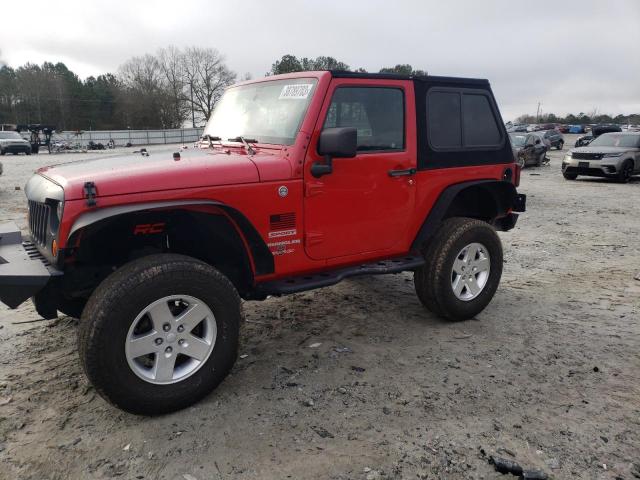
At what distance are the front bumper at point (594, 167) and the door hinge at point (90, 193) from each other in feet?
53.1

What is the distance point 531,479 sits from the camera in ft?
8.38

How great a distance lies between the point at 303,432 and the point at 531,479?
1260mm

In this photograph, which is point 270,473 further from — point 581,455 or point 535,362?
point 535,362

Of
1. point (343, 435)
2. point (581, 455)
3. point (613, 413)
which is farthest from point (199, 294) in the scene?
point (613, 413)

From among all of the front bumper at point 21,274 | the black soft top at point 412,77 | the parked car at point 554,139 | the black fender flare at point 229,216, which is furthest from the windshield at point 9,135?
the parked car at point 554,139

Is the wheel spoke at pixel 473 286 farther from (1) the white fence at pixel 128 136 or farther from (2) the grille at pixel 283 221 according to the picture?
(1) the white fence at pixel 128 136

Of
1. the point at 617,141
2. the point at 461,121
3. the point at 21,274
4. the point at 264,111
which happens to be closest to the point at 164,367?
the point at 21,274

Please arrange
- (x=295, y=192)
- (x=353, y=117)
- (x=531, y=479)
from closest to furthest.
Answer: (x=531, y=479) < (x=295, y=192) < (x=353, y=117)

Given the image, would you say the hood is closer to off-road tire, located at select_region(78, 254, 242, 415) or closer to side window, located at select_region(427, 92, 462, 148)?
off-road tire, located at select_region(78, 254, 242, 415)

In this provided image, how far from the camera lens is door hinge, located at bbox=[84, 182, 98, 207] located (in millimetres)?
2732

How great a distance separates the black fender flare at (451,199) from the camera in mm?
4234

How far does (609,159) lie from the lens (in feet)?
49.9

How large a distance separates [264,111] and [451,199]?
69.2 inches

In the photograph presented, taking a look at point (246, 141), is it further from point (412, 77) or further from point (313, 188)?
Answer: point (412, 77)
